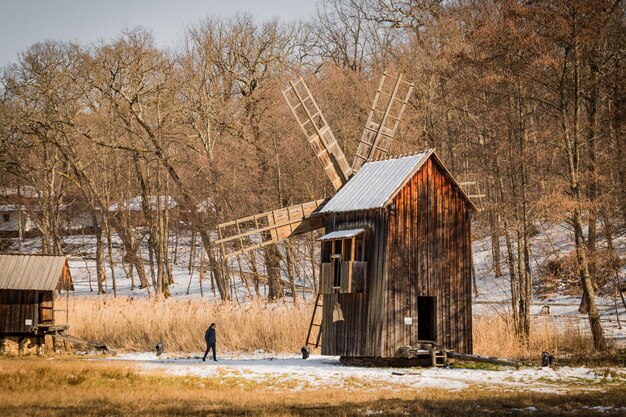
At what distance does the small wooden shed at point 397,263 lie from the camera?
2267 centimetres

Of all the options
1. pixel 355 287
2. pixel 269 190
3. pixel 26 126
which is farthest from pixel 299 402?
pixel 26 126

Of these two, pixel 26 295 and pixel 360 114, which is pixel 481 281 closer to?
pixel 360 114

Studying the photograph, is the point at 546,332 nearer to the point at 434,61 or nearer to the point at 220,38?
the point at 434,61

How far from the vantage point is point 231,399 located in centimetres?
1639

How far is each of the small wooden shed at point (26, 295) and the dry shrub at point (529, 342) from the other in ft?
56.3

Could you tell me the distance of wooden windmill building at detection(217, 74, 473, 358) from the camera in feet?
74.4

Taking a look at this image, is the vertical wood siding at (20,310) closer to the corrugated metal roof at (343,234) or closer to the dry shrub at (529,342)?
the corrugated metal roof at (343,234)

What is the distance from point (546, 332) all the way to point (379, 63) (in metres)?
22.0

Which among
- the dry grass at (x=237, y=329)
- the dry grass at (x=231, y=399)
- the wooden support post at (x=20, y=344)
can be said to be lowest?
the dry grass at (x=231, y=399)

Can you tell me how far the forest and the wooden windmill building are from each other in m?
3.15

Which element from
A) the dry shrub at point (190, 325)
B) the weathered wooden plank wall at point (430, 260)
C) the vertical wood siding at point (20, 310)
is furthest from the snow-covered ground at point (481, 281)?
the vertical wood siding at point (20, 310)

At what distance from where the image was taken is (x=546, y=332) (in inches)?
1000

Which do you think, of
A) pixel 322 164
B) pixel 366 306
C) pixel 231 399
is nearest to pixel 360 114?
pixel 322 164

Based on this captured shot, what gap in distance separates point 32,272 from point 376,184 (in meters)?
16.5
